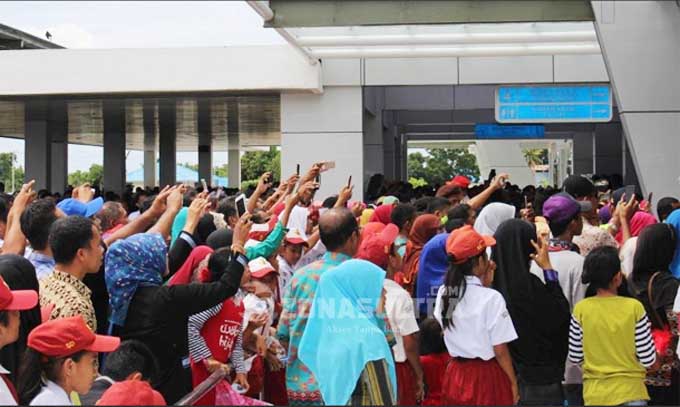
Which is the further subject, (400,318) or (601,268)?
(400,318)

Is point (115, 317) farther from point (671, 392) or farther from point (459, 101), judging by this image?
point (459, 101)

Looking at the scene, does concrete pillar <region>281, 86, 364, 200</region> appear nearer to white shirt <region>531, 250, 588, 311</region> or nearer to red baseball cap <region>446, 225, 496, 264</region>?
white shirt <region>531, 250, 588, 311</region>

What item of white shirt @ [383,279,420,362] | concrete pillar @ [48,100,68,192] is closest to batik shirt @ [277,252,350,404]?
white shirt @ [383,279,420,362]

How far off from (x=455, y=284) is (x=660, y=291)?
1.62 metres

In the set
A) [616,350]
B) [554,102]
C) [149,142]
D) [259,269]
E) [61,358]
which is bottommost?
[616,350]

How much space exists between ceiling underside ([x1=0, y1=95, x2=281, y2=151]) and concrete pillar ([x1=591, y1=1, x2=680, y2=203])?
7.69m

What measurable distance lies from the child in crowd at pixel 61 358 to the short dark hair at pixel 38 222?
1.78 metres

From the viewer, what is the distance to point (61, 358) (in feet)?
11.8

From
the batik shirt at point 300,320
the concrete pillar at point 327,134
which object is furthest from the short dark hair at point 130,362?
the concrete pillar at point 327,134

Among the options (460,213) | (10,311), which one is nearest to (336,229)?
(10,311)

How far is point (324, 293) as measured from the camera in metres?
4.38

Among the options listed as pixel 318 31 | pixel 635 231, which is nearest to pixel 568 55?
pixel 318 31

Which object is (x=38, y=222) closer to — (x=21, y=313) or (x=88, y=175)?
(x=21, y=313)

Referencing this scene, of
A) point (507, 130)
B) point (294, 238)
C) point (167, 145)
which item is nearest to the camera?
point (294, 238)
